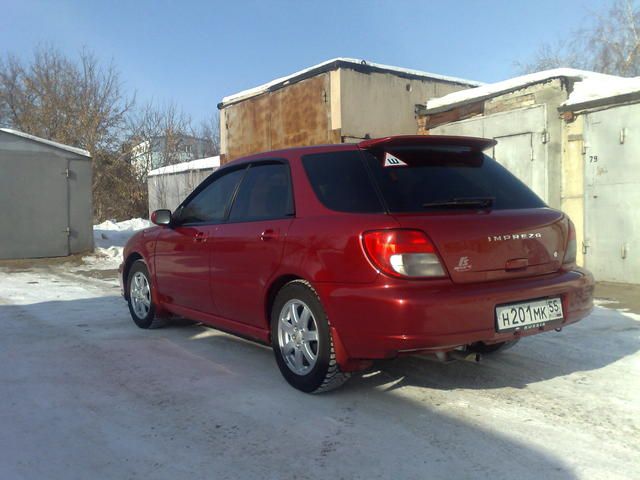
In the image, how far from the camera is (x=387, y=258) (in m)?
3.10

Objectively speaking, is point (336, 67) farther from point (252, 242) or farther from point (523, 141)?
point (252, 242)

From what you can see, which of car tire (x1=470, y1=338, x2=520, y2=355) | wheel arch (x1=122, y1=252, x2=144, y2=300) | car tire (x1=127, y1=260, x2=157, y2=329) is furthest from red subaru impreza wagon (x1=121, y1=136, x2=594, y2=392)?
wheel arch (x1=122, y1=252, x2=144, y2=300)

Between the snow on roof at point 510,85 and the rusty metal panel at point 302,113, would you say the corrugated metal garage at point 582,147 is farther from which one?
the rusty metal panel at point 302,113

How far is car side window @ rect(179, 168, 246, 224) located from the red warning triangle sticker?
1.46 metres

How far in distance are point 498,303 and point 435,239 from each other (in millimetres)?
507

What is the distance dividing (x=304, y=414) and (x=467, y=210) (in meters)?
1.53

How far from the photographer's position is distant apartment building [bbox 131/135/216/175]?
2583 cm

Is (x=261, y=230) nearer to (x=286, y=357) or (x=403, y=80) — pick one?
(x=286, y=357)

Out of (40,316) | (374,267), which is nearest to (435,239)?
(374,267)

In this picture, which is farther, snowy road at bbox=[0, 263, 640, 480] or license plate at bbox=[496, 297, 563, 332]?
license plate at bbox=[496, 297, 563, 332]

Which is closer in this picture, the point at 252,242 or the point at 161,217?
the point at 252,242

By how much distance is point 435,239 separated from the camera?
3.12 metres

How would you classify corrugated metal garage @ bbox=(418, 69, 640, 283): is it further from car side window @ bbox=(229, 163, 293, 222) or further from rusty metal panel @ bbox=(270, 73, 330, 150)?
car side window @ bbox=(229, 163, 293, 222)

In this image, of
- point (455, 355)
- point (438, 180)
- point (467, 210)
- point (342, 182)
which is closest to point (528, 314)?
point (455, 355)
